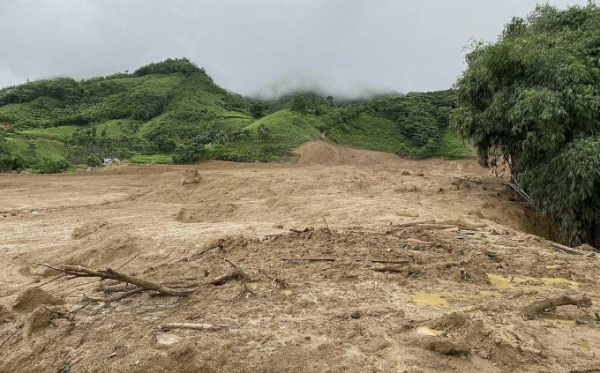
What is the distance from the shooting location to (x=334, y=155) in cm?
2866

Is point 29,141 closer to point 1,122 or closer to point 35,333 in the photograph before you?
point 1,122

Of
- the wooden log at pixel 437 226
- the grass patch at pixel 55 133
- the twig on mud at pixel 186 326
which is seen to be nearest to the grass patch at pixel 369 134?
the grass patch at pixel 55 133

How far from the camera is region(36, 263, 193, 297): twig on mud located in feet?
11.3

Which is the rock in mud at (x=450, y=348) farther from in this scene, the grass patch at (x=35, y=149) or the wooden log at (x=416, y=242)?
the grass patch at (x=35, y=149)

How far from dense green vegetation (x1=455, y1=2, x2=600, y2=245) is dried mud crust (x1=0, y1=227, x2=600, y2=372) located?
4063mm

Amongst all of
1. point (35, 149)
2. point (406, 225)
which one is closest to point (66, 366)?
point (406, 225)

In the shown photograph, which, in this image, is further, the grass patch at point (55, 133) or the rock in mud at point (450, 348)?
the grass patch at point (55, 133)

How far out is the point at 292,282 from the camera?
453 centimetres

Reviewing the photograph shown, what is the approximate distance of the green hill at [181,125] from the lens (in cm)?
2864

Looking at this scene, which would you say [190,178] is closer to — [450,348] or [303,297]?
[303,297]

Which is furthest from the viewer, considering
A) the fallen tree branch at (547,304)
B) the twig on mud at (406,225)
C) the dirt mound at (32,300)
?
the twig on mud at (406,225)

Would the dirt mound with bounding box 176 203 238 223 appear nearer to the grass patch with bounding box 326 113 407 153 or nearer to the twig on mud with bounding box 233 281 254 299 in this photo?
the twig on mud with bounding box 233 281 254 299

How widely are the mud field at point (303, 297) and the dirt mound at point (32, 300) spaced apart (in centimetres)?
2

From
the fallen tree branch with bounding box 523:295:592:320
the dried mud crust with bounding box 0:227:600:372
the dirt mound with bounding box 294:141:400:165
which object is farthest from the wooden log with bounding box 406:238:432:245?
the dirt mound with bounding box 294:141:400:165
